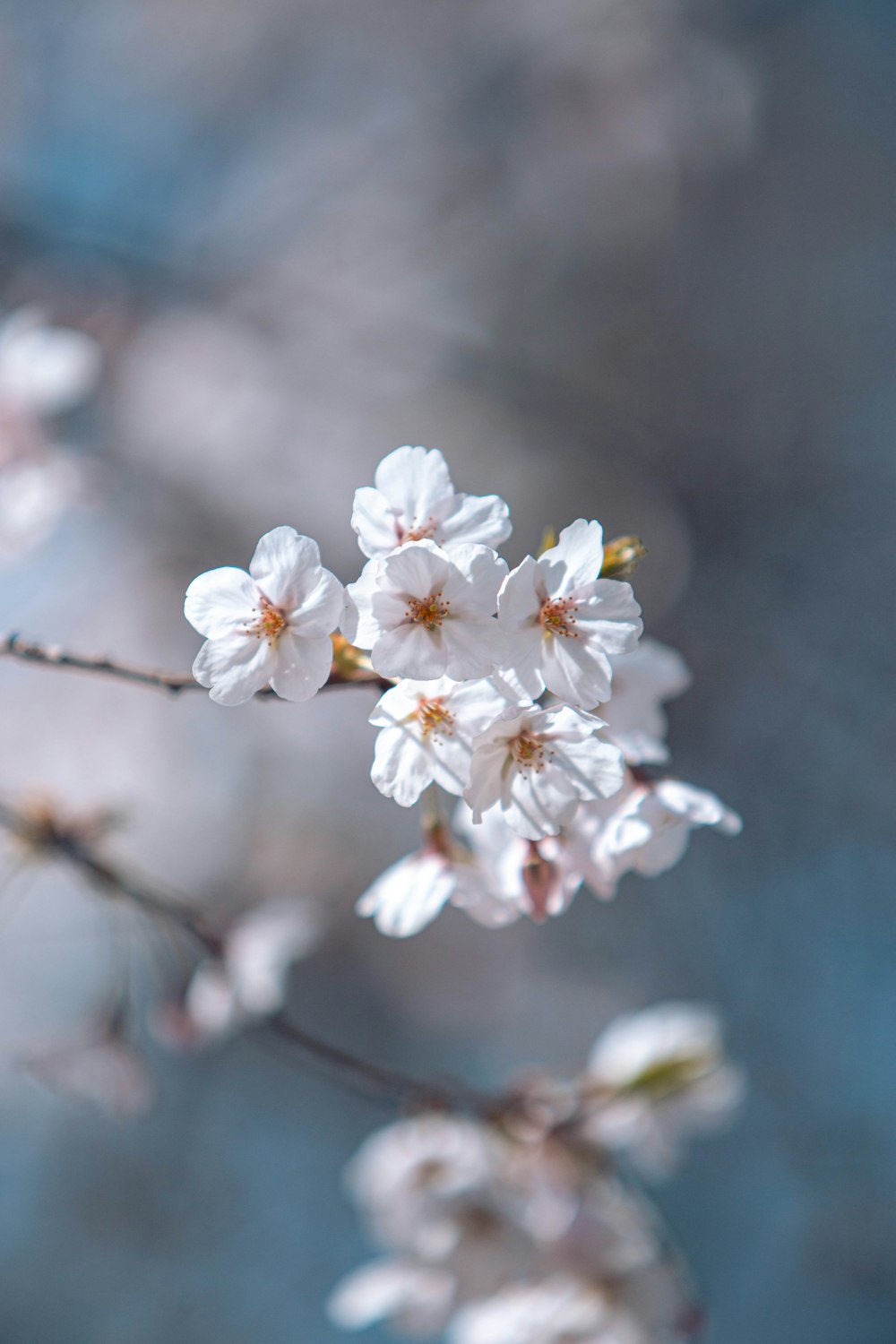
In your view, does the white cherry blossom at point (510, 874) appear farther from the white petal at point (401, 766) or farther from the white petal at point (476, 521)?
the white petal at point (476, 521)

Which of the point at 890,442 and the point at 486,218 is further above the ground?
the point at 486,218

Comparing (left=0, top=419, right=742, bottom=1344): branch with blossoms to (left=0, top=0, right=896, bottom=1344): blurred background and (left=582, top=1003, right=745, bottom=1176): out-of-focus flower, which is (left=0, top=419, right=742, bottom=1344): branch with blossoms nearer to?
(left=582, top=1003, right=745, bottom=1176): out-of-focus flower

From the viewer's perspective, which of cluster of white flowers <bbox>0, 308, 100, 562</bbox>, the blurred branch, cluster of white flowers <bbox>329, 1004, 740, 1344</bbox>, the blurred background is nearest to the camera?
the blurred branch

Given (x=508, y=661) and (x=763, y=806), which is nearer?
(x=508, y=661)

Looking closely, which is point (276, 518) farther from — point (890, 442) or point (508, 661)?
point (508, 661)

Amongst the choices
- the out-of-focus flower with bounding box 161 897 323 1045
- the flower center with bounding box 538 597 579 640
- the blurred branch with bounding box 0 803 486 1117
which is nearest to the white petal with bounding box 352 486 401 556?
the flower center with bounding box 538 597 579 640

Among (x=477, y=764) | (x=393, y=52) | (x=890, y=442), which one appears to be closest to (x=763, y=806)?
(x=890, y=442)
